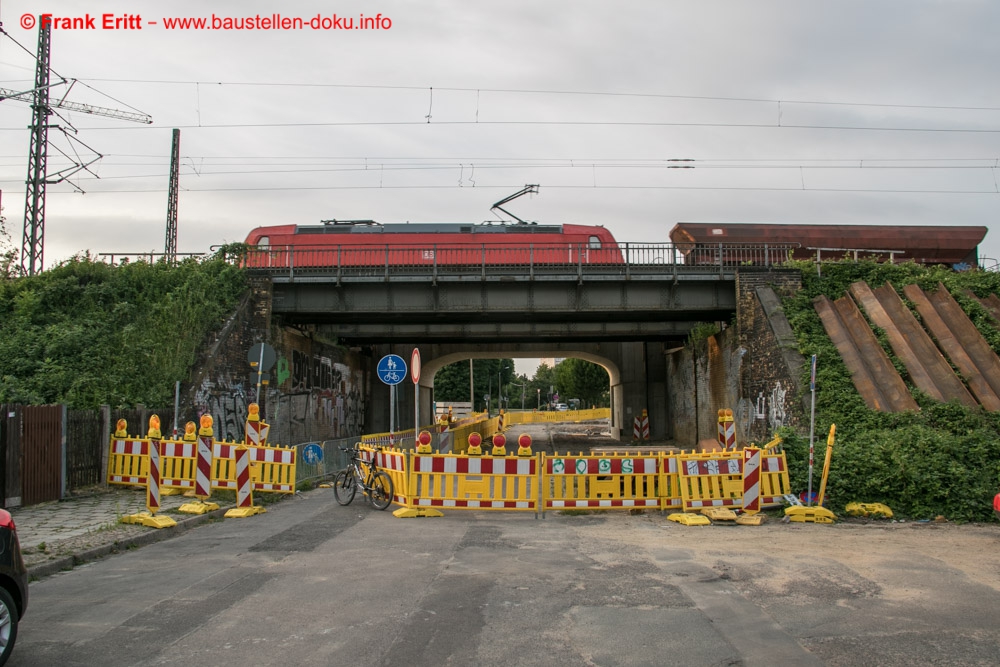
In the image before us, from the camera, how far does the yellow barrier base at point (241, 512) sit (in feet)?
39.9

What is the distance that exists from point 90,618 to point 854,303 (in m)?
20.5

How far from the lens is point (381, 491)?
41.2ft

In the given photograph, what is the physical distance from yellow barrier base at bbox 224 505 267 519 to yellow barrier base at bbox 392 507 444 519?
2.34m

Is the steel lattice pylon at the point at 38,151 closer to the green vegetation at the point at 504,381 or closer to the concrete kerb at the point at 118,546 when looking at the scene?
the concrete kerb at the point at 118,546

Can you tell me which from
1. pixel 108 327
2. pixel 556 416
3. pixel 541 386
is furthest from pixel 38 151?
pixel 541 386

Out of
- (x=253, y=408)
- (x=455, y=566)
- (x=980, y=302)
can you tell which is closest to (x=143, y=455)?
(x=253, y=408)

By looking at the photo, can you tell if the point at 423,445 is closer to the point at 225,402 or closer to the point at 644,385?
the point at 225,402

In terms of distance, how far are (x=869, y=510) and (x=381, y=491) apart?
774 centimetres

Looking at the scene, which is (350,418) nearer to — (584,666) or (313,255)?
(313,255)

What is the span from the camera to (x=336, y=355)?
30.3 m

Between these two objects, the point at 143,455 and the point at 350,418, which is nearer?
the point at 143,455

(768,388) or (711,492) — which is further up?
(768,388)

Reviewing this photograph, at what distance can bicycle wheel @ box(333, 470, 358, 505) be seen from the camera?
13164mm

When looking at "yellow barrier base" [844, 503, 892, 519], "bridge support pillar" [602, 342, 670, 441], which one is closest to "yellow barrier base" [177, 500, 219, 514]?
"yellow barrier base" [844, 503, 892, 519]
